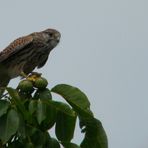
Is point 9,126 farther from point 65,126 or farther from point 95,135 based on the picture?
point 95,135

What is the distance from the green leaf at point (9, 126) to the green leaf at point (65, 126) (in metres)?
0.43

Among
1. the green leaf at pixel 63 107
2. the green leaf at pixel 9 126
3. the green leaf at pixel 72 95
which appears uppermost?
the green leaf at pixel 72 95

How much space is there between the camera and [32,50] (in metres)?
10.7

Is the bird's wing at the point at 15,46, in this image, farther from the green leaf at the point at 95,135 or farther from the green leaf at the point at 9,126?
the green leaf at the point at 9,126

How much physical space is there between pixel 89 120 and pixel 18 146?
687mm

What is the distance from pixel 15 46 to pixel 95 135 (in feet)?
16.1

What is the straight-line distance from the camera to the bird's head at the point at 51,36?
10500mm

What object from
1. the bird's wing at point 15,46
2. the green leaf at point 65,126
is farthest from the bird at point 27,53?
the green leaf at point 65,126

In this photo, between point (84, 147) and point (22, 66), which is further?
point (22, 66)

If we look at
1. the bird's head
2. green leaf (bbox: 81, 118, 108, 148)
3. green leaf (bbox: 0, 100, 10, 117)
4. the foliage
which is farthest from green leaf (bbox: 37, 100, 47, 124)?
the bird's head

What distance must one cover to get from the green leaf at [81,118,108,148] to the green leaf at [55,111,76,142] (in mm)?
118

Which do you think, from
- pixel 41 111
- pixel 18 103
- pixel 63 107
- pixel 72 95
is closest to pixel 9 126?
pixel 18 103

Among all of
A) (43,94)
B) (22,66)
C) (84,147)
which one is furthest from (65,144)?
(22,66)

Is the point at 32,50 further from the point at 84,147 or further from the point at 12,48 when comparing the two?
the point at 84,147
